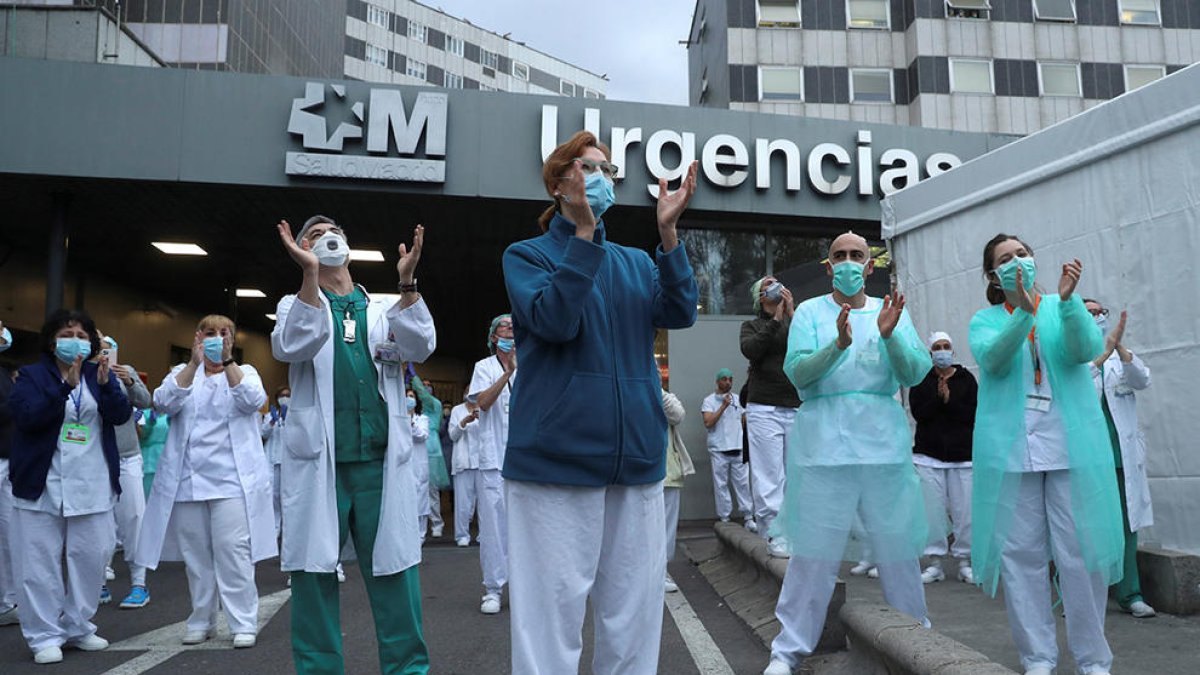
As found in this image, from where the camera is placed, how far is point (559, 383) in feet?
8.65

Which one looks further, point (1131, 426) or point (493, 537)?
point (493, 537)

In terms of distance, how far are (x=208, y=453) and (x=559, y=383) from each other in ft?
13.4

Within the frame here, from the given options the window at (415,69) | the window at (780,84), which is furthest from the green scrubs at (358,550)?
the window at (415,69)

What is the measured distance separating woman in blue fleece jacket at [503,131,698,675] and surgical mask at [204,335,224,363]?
380cm

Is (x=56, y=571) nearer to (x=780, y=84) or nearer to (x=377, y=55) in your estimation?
(x=780, y=84)

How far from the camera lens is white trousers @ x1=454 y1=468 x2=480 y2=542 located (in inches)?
421

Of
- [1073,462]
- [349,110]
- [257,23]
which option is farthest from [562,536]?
[257,23]

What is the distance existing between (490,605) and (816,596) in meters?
3.04

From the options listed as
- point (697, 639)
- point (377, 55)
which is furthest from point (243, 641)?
point (377, 55)

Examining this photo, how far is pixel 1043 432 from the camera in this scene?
3.91m

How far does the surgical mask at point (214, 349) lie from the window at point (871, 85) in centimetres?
2730

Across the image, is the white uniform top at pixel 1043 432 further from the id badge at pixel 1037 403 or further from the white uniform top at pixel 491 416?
the white uniform top at pixel 491 416

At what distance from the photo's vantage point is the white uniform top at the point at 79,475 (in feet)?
18.3

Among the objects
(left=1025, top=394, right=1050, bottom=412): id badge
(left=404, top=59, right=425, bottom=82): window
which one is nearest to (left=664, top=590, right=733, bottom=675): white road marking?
(left=1025, top=394, right=1050, bottom=412): id badge
